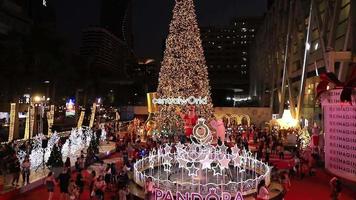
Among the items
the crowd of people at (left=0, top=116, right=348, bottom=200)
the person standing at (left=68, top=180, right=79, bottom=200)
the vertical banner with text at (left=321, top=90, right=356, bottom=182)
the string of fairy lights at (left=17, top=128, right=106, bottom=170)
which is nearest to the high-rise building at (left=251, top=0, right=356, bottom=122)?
the vertical banner with text at (left=321, top=90, right=356, bottom=182)

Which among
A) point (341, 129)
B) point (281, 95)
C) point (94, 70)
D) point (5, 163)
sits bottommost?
point (5, 163)

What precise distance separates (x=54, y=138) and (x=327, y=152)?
1764 centimetres

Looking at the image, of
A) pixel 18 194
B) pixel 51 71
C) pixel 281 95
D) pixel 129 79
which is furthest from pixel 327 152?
pixel 129 79

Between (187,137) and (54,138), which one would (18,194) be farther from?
(187,137)

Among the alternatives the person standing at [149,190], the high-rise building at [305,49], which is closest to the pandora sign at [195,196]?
the person standing at [149,190]

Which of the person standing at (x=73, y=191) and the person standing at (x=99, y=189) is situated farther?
the person standing at (x=99, y=189)

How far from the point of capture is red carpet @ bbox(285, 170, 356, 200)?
49.0ft

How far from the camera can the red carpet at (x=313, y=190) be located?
587 inches

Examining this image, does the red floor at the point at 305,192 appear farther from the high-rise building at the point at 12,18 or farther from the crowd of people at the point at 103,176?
the high-rise building at the point at 12,18

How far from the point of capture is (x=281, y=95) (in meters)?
49.2

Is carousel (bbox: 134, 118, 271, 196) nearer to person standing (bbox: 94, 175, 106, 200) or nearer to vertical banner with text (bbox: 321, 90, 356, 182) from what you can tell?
person standing (bbox: 94, 175, 106, 200)

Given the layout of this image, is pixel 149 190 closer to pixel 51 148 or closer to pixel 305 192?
pixel 305 192

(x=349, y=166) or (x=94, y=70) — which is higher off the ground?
(x=94, y=70)

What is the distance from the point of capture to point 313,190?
16016 millimetres
